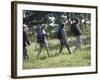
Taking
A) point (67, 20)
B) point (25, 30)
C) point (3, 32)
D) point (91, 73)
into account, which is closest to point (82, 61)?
point (91, 73)

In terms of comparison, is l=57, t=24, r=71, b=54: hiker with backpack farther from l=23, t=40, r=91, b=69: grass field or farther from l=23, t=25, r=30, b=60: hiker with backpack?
l=23, t=25, r=30, b=60: hiker with backpack

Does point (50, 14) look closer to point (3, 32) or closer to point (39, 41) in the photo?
point (39, 41)

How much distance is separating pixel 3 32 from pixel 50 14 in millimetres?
432

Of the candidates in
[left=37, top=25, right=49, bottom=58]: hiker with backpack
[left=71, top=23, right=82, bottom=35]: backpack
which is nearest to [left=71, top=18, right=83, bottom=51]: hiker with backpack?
[left=71, top=23, right=82, bottom=35]: backpack

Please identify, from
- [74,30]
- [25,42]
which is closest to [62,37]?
[74,30]

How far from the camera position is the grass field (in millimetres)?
2025

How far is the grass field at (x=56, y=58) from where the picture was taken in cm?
203

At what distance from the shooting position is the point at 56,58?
212 centimetres

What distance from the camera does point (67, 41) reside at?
2.16 metres

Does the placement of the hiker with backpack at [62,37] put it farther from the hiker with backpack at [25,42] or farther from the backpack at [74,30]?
the hiker with backpack at [25,42]

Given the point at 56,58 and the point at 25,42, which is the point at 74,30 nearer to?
the point at 56,58

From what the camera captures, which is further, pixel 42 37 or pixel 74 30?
pixel 74 30

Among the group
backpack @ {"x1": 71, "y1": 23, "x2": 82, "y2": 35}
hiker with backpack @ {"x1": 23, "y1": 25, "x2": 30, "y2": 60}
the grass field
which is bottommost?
the grass field

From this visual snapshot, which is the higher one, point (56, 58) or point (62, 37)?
point (62, 37)
